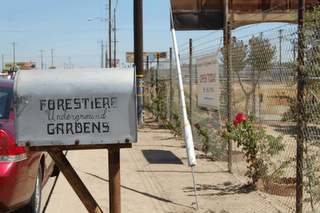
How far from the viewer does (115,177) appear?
2.70 metres

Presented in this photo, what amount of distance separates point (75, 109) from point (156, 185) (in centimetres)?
332

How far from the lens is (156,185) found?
18.0 ft

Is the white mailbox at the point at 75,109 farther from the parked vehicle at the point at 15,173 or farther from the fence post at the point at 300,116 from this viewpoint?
the fence post at the point at 300,116

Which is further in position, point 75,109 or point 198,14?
point 198,14

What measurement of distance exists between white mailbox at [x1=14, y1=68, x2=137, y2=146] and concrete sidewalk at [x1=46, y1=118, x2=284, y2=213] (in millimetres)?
2228

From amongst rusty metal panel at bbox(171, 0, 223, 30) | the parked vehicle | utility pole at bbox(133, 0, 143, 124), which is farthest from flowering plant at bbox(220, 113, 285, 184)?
utility pole at bbox(133, 0, 143, 124)

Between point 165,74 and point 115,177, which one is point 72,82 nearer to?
point 115,177

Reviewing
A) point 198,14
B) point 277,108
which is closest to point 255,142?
point 277,108

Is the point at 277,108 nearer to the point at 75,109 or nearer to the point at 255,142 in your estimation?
the point at 255,142

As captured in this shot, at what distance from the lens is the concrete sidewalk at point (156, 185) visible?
14.9 ft

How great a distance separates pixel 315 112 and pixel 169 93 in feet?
28.1

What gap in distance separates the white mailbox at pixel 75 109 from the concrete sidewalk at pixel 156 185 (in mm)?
2228

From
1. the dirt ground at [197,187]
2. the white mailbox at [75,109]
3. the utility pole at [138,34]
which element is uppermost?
the utility pole at [138,34]

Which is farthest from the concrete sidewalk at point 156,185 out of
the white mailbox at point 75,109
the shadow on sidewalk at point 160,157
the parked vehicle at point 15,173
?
the white mailbox at point 75,109
